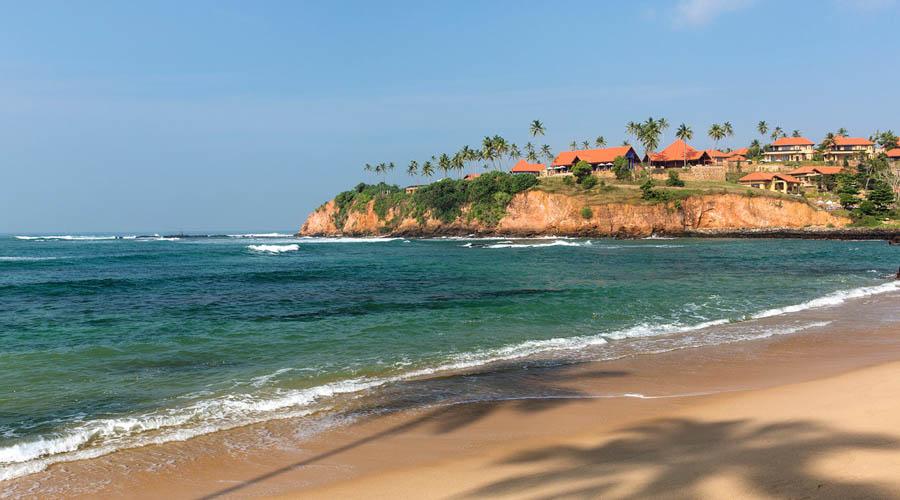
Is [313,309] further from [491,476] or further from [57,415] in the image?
[491,476]

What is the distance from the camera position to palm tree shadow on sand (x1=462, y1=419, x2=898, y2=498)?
5.76 metres

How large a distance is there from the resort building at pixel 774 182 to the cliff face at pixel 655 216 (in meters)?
15.5

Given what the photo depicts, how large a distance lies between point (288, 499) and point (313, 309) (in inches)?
609

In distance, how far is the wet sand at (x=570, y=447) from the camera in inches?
245

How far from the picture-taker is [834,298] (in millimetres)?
23750

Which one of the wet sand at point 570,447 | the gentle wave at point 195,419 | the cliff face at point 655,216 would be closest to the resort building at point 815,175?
the cliff face at point 655,216

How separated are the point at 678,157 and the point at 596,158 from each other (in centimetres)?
1515

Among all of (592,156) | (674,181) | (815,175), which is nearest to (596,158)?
(592,156)

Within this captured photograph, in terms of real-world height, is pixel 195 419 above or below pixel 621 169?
below

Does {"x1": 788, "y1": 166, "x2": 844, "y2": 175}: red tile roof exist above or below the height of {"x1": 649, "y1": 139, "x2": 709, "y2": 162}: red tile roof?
below

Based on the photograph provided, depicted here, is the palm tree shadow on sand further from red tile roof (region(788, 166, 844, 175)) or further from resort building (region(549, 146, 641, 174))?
red tile roof (region(788, 166, 844, 175))

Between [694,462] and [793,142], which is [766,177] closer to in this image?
[793,142]

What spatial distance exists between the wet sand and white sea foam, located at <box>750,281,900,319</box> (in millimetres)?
9242

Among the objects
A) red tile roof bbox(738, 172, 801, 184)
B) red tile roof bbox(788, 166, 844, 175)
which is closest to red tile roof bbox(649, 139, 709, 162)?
red tile roof bbox(738, 172, 801, 184)
